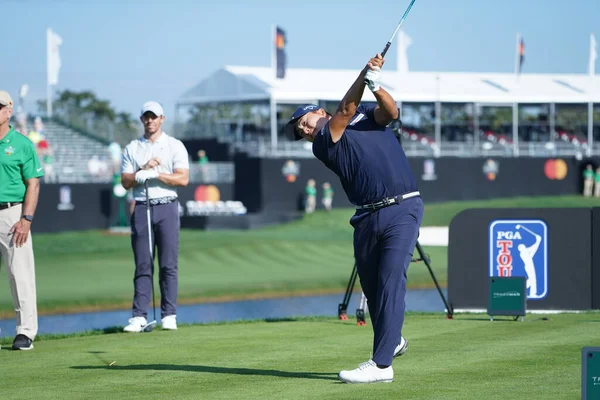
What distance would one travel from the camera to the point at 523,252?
42.3ft

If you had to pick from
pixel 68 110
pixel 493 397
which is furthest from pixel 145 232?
pixel 68 110

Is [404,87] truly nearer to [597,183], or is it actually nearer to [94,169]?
[597,183]

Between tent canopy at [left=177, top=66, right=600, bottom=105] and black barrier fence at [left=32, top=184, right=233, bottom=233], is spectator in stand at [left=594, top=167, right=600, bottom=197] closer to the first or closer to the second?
tent canopy at [left=177, top=66, right=600, bottom=105]

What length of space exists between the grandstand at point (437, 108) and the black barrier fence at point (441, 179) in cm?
107

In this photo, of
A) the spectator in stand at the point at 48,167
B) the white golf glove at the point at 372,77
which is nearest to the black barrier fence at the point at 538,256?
the white golf glove at the point at 372,77

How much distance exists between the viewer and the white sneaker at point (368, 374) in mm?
6895

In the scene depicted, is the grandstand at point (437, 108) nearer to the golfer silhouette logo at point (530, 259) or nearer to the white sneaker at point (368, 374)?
the golfer silhouette logo at point (530, 259)

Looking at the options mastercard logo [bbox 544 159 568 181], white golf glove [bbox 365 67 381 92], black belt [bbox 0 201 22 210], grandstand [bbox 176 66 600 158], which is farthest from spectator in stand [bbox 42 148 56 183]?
white golf glove [bbox 365 67 381 92]

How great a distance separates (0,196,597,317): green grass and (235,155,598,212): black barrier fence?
588 cm

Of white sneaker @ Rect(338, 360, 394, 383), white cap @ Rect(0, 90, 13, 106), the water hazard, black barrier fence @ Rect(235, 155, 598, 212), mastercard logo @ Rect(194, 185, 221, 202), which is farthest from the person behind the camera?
black barrier fence @ Rect(235, 155, 598, 212)

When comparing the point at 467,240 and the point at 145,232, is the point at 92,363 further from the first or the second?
the point at 467,240

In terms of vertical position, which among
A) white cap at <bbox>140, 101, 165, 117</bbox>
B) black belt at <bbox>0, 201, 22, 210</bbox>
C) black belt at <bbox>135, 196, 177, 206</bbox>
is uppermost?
white cap at <bbox>140, 101, 165, 117</bbox>

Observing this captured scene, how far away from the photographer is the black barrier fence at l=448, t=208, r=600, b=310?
12.9 metres

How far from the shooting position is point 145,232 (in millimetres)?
10789
